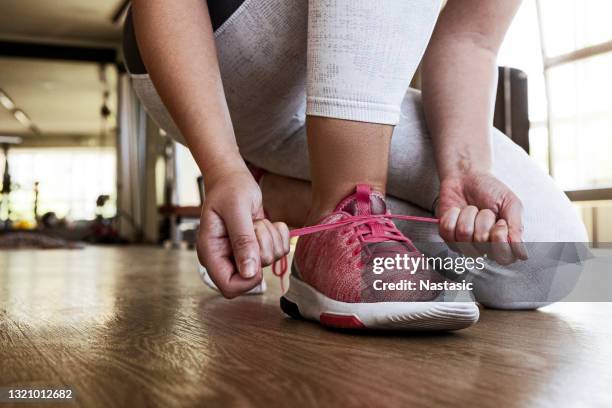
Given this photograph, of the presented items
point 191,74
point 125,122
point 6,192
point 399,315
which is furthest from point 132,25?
point 6,192

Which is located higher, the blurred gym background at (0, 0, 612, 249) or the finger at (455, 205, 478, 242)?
the blurred gym background at (0, 0, 612, 249)

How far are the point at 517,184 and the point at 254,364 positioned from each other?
0.53m

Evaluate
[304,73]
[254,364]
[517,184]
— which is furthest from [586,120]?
[254,364]

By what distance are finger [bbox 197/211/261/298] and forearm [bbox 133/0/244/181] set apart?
58 mm

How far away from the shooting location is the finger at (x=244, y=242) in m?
0.48

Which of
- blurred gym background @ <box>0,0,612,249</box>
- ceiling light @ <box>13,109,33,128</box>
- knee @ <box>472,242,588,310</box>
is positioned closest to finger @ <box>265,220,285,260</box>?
knee @ <box>472,242,588,310</box>

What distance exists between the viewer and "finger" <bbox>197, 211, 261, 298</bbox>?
0.49 metres

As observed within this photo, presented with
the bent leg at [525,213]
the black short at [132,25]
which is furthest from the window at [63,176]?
the bent leg at [525,213]

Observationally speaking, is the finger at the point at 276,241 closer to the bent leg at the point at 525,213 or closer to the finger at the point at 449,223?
the finger at the point at 449,223

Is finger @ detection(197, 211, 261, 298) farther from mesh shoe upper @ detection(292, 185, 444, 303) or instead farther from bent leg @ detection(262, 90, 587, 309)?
bent leg @ detection(262, 90, 587, 309)

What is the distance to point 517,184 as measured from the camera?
84 centimetres

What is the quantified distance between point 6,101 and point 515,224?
10.2 meters

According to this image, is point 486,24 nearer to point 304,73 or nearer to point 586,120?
point 304,73

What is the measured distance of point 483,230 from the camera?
58 cm
